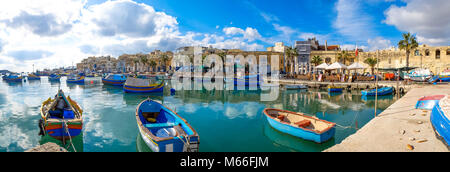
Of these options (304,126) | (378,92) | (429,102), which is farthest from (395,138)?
(378,92)

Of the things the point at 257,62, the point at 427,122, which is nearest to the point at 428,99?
the point at 427,122

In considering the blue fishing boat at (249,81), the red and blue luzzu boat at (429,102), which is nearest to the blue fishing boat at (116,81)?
the blue fishing boat at (249,81)

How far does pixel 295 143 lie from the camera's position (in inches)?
411

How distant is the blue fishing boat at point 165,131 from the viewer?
761 centimetres

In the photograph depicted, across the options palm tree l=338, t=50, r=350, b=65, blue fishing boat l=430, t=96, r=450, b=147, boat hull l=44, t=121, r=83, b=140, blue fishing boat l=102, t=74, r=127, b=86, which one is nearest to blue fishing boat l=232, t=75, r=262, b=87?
palm tree l=338, t=50, r=350, b=65

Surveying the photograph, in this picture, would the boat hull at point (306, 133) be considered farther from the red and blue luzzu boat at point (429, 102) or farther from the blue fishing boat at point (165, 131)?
the red and blue luzzu boat at point (429, 102)

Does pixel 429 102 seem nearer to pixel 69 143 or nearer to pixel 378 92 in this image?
pixel 378 92

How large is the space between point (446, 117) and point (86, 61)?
6797 inches

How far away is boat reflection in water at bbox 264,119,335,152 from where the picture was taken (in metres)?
9.81

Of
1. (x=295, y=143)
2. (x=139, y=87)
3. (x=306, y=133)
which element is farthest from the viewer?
(x=139, y=87)

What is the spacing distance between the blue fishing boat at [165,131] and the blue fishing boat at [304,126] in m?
5.35

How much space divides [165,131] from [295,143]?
21.3 feet

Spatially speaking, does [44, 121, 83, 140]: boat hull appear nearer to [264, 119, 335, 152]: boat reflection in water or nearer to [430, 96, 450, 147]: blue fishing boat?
[264, 119, 335, 152]: boat reflection in water

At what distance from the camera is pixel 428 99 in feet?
42.6
